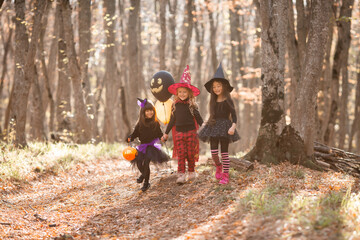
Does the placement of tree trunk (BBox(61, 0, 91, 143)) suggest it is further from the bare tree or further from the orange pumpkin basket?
the bare tree

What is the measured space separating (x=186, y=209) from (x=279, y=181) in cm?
169

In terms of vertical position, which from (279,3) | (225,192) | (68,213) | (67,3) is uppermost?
(67,3)

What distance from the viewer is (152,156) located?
696cm

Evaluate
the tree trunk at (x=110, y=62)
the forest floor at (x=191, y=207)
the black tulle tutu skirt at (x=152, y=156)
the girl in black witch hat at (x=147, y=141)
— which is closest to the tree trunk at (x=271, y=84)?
the forest floor at (x=191, y=207)

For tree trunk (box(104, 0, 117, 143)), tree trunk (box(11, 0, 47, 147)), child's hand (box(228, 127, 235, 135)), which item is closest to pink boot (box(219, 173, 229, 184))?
child's hand (box(228, 127, 235, 135))

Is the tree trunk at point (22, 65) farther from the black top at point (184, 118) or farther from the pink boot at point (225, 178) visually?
the pink boot at point (225, 178)

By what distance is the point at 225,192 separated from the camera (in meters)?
5.98

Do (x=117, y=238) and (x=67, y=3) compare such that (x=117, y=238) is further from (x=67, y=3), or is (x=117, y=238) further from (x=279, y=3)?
(x=67, y=3)

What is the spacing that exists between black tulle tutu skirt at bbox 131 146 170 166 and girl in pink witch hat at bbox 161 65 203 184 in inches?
11.0

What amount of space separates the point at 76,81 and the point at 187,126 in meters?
6.39

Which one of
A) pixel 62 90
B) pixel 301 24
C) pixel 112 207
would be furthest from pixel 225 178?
pixel 62 90

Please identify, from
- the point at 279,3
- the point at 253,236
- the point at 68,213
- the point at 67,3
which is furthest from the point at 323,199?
the point at 67,3

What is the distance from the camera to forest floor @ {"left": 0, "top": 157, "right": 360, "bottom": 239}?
4170 mm

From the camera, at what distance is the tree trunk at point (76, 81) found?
11.6 m
